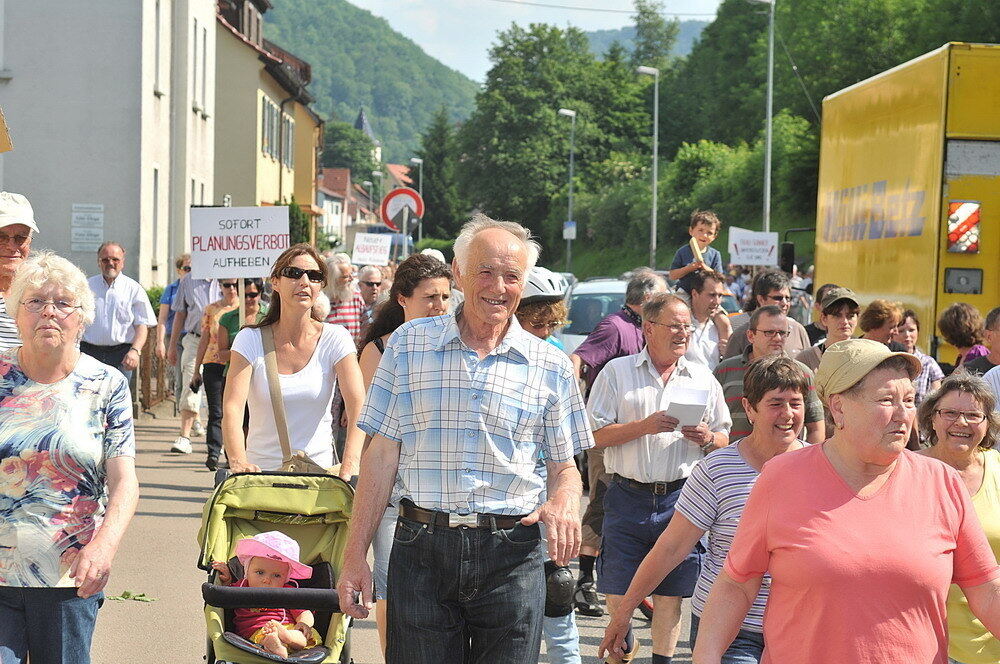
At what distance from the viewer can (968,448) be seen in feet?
17.5

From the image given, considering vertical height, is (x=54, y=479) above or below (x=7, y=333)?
below

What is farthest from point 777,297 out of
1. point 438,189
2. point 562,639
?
point 438,189

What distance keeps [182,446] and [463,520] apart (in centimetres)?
1100

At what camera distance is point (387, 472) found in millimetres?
4430

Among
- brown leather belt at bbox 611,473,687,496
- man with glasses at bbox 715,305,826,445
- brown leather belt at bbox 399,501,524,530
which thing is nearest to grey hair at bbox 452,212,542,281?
brown leather belt at bbox 399,501,524,530

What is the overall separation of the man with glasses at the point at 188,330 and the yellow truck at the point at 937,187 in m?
6.73

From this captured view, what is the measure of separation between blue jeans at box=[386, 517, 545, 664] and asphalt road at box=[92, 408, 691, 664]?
2975 millimetres

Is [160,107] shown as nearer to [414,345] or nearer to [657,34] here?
[414,345]

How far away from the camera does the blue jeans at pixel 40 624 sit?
15.1ft

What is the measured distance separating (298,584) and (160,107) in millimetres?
22821

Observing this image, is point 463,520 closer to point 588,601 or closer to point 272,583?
point 272,583

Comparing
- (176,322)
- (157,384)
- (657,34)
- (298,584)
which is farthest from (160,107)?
(657,34)

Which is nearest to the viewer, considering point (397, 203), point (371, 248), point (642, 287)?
point (642, 287)

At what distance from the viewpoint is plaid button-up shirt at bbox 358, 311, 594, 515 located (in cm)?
430
